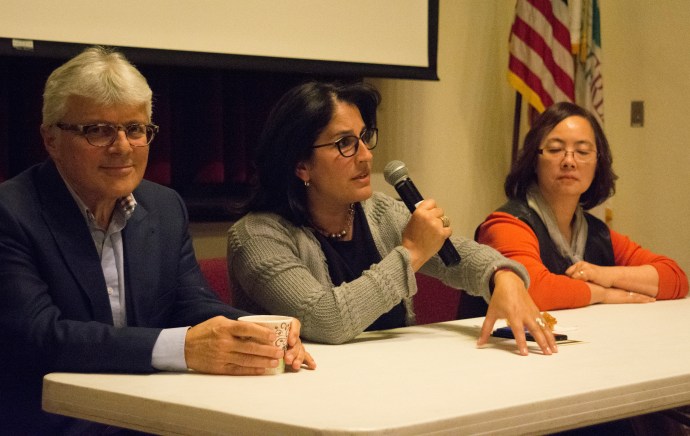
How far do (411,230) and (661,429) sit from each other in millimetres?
715

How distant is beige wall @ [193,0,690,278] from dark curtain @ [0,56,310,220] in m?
0.64

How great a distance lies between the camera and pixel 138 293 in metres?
1.85

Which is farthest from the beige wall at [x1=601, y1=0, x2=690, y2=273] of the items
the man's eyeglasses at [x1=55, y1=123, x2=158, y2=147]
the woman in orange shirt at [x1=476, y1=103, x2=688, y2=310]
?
the man's eyeglasses at [x1=55, y1=123, x2=158, y2=147]

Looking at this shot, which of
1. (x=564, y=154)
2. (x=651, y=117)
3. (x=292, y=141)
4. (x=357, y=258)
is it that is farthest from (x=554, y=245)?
(x=651, y=117)

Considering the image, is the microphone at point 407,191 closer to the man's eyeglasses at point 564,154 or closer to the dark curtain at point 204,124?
the man's eyeglasses at point 564,154

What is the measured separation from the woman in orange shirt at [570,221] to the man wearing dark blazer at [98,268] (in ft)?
3.53

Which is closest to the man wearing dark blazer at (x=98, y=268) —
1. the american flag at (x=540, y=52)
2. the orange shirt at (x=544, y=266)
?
the orange shirt at (x=544, y=266)

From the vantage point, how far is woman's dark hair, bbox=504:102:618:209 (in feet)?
9.36

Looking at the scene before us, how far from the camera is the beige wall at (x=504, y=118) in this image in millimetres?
3920

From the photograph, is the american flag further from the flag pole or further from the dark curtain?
the dark curtain

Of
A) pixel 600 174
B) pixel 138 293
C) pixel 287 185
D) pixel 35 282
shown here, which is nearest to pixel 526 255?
pixel 600 174

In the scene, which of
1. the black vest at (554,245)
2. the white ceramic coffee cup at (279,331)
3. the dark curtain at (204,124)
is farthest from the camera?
the dark curtain at (204,124)

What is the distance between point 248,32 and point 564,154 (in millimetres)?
1177

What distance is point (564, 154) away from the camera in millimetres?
2809
